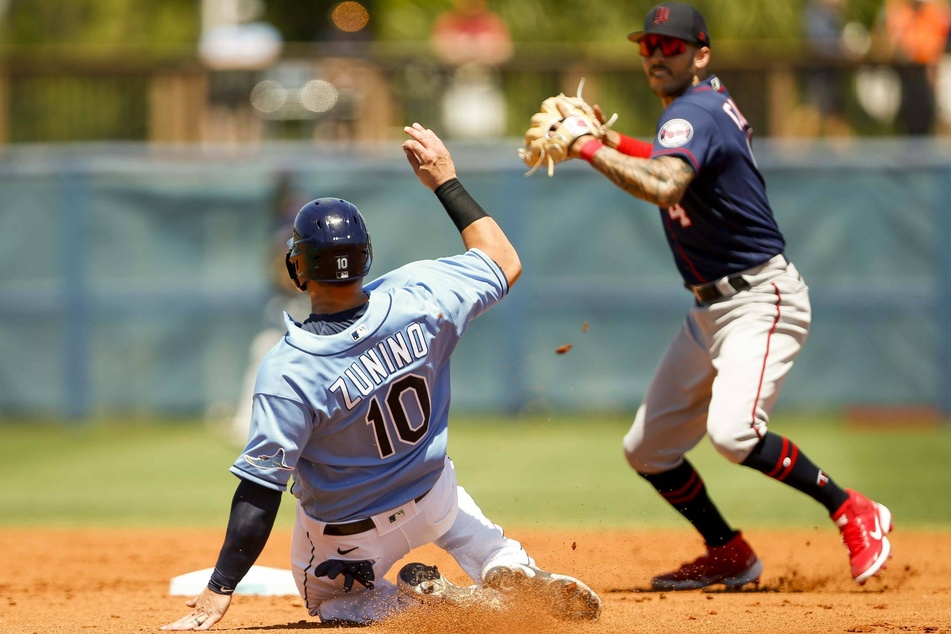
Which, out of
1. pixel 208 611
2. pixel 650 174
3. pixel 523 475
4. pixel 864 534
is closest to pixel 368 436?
pixel 208 611

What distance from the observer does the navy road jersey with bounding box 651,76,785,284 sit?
195 inches

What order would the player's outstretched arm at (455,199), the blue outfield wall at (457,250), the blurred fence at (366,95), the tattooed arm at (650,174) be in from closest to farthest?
the player's outstretched arm at (455,199), the tattooed arm at (650,174), the blue outfield wall at (457,250), the blurred fence at (366,95)

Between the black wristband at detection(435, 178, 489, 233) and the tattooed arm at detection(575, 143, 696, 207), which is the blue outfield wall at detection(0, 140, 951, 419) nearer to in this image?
the tattooed arm at detection(575, 143, 696, 207)

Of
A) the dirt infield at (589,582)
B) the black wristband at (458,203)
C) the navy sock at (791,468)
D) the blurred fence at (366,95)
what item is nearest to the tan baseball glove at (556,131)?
the black wristband at (458,203)

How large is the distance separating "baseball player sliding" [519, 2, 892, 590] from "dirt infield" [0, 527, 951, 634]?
302 mm

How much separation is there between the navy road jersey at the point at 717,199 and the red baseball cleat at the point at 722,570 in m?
1.13

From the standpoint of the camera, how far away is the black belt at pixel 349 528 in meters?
4.09

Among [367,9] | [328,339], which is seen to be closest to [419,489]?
[328,339]

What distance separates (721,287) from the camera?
5.16 meters

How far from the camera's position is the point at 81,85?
1302 cm

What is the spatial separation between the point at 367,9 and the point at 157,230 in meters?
8.01

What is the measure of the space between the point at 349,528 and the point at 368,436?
33 centimetres

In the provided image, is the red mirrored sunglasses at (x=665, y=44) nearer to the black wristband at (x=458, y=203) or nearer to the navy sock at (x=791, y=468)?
the black wristband at (x=458, y=203)

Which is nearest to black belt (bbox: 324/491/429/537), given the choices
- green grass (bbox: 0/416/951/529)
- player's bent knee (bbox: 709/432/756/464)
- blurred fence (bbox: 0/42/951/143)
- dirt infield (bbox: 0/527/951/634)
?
dirt infield (bbox: 0/527/951/634)
